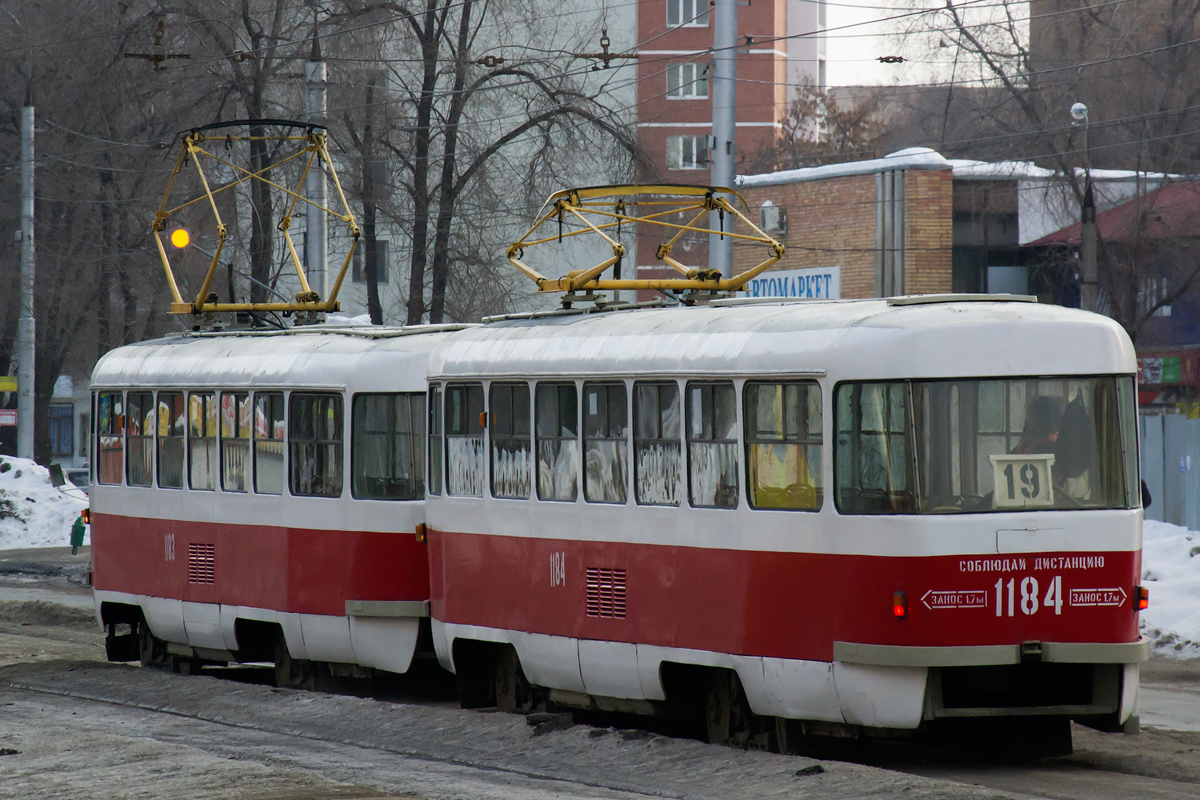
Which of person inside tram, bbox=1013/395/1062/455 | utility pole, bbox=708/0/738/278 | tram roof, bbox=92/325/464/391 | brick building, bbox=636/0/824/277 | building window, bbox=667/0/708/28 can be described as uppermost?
building window, bbox=667/0/708/28

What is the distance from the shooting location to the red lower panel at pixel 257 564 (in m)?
13.2

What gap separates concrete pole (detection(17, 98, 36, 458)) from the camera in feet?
111

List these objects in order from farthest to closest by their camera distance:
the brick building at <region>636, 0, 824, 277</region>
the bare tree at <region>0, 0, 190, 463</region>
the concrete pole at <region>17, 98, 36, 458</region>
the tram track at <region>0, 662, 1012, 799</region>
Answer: the brick building at <region>636, 0, 824, 277</region>
the bare tree at <region>0, 0, 190, 463</region>
the concrete pole at <region>17, 98, 36, 458</region>
the tram track at <region>0, 662, 1012, 799</region>

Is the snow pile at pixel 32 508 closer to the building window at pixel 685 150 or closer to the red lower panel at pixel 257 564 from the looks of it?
the red lower panel at pixel 257 564

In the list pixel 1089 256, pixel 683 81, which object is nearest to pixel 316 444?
pixel 1089 256

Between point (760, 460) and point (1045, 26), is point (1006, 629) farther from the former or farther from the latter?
point (1045, 26)

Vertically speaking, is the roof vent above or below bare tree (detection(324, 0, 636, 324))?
below

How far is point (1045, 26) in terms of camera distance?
41562 millimetres

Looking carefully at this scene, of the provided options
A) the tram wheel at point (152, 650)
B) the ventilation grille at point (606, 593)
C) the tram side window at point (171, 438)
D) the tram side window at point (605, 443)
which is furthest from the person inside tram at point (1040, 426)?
the tram wheel at point (152, 650)

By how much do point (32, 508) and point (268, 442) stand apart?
18962 millimetres

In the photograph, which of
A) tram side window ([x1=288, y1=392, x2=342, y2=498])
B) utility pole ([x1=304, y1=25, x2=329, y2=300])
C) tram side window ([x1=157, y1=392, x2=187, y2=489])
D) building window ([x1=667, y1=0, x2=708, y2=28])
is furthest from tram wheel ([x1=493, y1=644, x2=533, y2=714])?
building window ([x1=667, y1=0, x2=708, y2=28])

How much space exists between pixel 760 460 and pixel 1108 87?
101 feet

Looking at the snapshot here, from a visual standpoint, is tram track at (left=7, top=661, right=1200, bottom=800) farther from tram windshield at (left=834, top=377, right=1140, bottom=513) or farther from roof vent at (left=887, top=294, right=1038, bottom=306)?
roof vent at (left=887, top=294, right=1038, bottom=306)

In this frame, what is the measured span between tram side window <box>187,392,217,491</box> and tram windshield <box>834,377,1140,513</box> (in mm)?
6913
